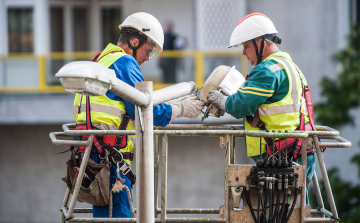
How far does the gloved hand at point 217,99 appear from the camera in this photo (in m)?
3.83

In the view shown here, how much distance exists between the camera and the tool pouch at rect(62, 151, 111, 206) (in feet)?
11.4

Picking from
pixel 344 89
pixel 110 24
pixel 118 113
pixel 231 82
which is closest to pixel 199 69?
pixel 344 89

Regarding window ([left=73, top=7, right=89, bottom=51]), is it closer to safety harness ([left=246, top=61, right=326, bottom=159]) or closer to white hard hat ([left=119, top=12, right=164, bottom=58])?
white hard hat ([left=119, top=12, right=164, bottom=58])

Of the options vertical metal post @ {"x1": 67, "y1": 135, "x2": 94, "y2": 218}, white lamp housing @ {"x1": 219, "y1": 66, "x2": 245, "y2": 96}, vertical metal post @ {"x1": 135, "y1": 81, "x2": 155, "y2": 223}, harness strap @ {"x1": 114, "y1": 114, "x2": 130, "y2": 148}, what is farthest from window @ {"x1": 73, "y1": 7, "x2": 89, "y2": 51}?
vertical metal post @ {"x1": 135, "y1": 81, "x2": 155, "y2": 223}

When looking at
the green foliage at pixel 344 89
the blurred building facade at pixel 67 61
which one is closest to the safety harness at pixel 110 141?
the green foliage at pixel 344 89

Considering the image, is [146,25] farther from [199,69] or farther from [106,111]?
[199,69]

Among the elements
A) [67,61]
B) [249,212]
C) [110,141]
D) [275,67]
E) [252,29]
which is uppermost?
[67,61]

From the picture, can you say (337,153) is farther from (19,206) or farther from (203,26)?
(19,206)

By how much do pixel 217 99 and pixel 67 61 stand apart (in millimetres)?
7664

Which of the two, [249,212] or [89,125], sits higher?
[89,125]

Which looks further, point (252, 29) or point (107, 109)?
point (252, 29)

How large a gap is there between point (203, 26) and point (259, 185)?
26.4ft

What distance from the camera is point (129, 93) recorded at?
2.21 metres

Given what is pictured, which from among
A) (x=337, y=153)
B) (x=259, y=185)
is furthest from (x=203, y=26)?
(x=259, y=185)
